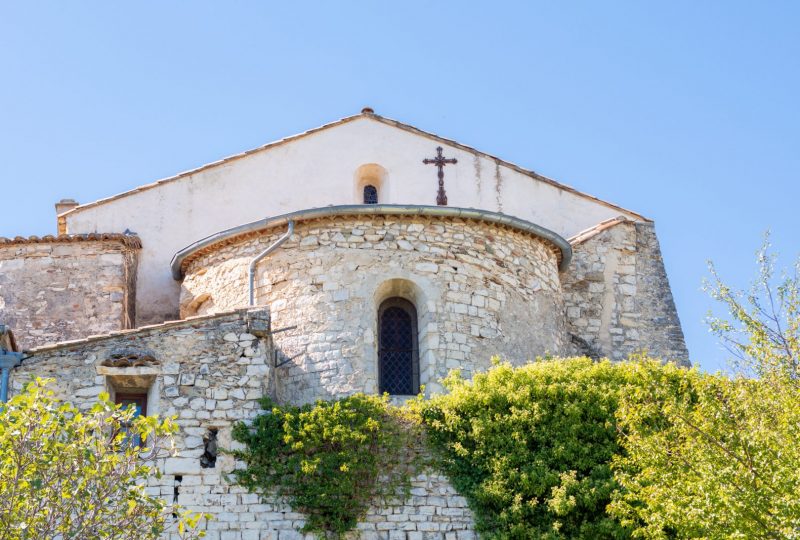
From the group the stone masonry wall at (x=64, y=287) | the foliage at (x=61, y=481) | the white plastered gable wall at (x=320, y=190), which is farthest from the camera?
the white plastered gable wall at (x=320, y=190)

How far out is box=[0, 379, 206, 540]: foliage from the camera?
1221 centimetres

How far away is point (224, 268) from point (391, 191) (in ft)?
13.4

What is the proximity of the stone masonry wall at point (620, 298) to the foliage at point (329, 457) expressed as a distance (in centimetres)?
541

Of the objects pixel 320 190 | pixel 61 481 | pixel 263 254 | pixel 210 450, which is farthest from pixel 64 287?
pixel 61 481

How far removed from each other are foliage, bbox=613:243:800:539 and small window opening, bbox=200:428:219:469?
4943mm

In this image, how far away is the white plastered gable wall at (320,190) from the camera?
22.6 metres

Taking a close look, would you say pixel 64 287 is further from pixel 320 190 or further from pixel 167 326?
pixel 320 190

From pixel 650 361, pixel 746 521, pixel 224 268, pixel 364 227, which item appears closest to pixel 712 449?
pixel 746 521

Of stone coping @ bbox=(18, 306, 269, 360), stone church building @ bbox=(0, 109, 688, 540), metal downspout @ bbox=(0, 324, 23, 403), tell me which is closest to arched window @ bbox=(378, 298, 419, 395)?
stone church building @ bbox=(0, 109, 688, 540)

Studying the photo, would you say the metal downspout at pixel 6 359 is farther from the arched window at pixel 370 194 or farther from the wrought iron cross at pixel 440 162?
the wrought iron cross at pixel 440 162

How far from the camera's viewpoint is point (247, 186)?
75.0 feet

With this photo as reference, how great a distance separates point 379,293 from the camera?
19.2m

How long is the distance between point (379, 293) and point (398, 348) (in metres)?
0.84

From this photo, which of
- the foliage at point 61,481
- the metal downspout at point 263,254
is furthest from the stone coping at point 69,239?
the foliage at point 61,481
